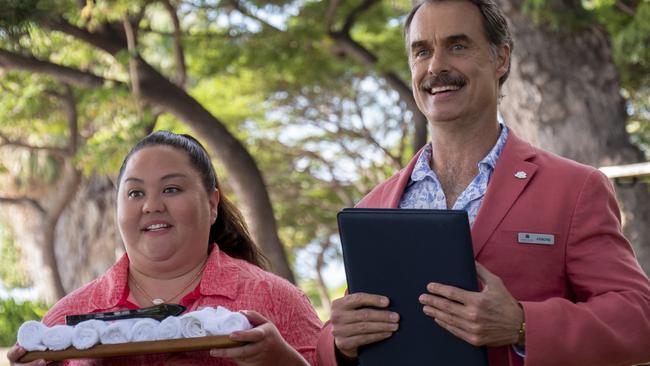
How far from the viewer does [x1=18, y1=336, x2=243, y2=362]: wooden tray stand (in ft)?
8.71

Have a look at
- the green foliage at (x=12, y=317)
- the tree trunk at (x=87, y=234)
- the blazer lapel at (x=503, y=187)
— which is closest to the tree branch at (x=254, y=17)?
the green foliage at (x=12, y=317)

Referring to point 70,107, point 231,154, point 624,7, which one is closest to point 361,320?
point 624,7

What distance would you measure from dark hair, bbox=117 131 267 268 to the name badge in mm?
1048

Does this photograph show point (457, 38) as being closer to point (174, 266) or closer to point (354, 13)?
point (174, 266)

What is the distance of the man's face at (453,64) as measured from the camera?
299cm

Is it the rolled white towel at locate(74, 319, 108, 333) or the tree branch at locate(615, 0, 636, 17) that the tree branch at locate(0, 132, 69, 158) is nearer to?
the tree branch at locate(615, 0, 636, 17)

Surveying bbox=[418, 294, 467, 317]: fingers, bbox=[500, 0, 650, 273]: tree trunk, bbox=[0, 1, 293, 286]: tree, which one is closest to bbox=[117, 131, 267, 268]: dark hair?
bbox=[418, 294, 467, 317]: fingers

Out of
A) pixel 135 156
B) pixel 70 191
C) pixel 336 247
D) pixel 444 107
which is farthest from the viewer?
pixel 336 247

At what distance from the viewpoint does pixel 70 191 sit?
60.2 ft

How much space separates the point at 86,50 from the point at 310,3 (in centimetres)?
323

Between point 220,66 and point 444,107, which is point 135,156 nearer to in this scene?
point 444,107

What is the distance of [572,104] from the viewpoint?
27.0ft

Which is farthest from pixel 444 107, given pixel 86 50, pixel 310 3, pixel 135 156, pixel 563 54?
pixel 86 50

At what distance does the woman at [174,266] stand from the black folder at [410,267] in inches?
20.7
